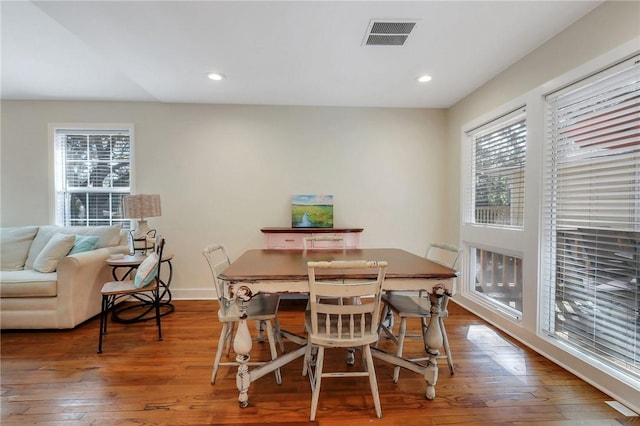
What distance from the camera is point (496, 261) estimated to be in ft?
9.41

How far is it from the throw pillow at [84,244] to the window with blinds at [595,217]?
14.0ft

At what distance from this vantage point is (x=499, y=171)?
109 inches

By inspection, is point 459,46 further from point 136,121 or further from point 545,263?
point 136,121

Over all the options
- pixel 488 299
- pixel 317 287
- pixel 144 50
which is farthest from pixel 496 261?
pixel 144 50

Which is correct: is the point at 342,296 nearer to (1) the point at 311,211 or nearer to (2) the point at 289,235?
(2) the point at 289,235

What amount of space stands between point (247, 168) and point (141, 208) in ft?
4.11

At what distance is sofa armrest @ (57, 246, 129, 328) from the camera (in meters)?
2.50

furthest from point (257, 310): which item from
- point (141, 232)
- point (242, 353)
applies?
point (141, 232)

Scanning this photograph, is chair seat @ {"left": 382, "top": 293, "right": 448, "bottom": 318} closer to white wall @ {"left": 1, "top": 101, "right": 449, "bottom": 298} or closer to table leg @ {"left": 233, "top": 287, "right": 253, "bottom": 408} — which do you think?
table leg @ {"left": 233, "top": 287, "right": 253, "bottom": 408}

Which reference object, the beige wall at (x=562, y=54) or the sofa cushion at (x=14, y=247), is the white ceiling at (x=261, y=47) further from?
the sofa cushion at (x=14, y=247)

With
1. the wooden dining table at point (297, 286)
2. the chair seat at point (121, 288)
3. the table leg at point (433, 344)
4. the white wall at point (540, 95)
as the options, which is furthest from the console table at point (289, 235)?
the table leg at point (433, 344)

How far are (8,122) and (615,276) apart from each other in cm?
605

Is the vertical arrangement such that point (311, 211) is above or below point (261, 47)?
below

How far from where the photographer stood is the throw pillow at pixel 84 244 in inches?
111
